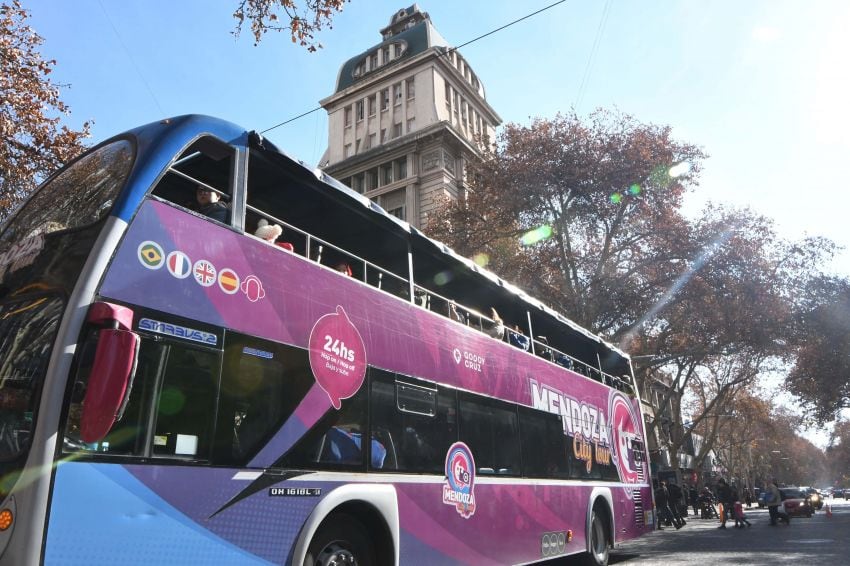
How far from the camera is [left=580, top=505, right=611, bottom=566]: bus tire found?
394 inches

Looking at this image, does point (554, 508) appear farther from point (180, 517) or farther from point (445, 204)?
point (445, 204)

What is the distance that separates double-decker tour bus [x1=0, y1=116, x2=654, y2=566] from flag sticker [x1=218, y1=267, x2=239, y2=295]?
0.01 m

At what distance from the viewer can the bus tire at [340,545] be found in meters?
4.61

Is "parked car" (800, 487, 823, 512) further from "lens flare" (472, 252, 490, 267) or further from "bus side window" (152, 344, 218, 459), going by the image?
"bus side window" (152, 344, 218, 459)

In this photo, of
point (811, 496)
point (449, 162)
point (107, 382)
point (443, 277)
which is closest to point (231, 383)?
point (107, 382)

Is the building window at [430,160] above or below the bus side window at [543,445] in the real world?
above

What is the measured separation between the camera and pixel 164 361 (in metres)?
3.69

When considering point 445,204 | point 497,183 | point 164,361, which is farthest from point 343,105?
point 164,361

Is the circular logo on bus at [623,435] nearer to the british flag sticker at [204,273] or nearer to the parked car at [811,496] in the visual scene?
the british flag sticker at [204,273]

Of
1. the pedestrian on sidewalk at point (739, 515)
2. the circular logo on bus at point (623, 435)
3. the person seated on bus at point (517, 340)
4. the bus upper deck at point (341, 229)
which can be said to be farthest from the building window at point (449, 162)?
the person seated on bus at point (517, 340)

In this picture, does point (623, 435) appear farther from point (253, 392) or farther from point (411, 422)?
point (253, 392)

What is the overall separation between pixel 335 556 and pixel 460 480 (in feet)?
7.09

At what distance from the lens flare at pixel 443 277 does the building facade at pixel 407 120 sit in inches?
1197

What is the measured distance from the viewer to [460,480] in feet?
21.6
